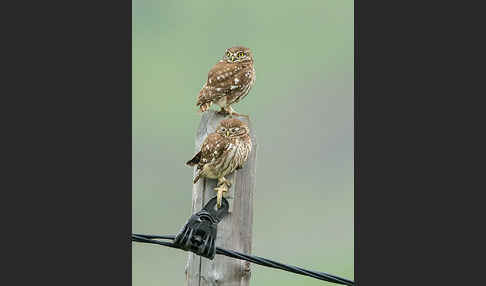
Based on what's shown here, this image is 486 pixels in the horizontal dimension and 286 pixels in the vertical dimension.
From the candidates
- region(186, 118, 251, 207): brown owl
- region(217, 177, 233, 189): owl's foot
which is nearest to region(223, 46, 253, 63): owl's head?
region(186, 118, 251, 207): brown owl

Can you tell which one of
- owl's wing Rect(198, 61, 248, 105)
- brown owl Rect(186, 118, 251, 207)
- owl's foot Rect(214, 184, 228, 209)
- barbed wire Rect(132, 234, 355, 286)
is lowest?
barbed wire Rect(132, 234, 355, 286)

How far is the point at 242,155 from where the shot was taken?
3.29m

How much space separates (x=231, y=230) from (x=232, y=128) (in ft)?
1.77

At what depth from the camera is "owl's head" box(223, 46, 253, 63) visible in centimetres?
352

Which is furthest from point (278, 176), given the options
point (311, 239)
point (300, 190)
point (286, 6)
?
point (286, 6)

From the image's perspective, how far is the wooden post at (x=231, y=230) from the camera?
3.33m

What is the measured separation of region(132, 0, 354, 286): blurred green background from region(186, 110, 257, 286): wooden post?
9 centimetres

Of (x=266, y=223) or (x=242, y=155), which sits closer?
(x=242, y=155)

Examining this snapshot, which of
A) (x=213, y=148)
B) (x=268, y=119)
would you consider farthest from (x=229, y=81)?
(x=213, y=148)

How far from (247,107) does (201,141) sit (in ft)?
1.09

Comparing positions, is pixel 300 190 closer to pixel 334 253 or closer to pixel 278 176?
pixel 278 176

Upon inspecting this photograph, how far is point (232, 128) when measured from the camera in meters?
3.26

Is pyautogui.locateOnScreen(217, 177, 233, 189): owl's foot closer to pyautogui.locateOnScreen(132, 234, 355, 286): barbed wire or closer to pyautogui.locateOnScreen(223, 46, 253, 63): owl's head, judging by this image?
pyautogui.locateOnScreen(132, 234, 355, 286): barbed wire

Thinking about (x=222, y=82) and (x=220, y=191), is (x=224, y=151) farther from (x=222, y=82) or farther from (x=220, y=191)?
(x=222, y=82)
